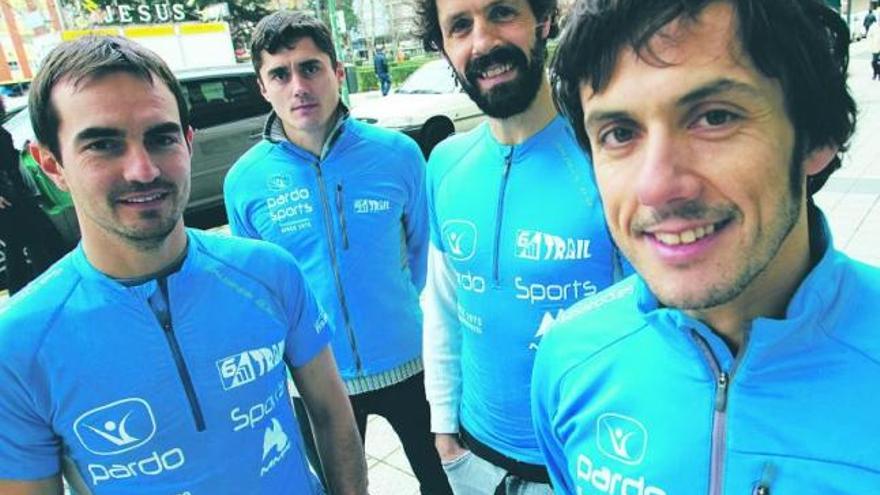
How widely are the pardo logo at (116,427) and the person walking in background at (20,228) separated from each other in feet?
15.0

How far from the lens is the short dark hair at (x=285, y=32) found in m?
2.54

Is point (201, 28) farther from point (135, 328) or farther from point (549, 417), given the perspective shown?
point (549, 417)

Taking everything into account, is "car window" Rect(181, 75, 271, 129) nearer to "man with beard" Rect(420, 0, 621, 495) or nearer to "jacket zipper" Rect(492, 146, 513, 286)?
"man with beard" Rect(420, 0, 621, 495)

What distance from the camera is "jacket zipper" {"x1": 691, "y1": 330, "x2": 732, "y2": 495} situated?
930 millimetres

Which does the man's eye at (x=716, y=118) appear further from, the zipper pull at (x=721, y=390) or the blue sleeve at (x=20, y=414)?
the blue sleeve at (x=20, y=414)

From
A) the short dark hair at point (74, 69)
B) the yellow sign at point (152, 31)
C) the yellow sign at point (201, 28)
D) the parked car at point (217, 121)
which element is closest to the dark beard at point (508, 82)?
the short dark hair at point (74, 69)

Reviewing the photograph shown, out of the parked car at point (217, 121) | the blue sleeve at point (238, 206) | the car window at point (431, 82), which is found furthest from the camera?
the car window at point (431, 82)

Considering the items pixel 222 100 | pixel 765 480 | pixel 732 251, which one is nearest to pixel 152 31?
pixel 222 100

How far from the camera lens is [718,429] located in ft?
3.10

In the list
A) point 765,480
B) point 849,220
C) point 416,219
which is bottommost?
point 849,220

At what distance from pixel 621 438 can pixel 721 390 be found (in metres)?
0.20

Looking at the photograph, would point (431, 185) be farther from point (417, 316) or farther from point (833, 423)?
point (833, 423)

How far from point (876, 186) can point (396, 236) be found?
634 centimetres

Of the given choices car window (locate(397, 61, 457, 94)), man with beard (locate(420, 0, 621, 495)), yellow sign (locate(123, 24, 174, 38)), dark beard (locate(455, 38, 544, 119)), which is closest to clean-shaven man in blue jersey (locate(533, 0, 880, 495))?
man with beard (locate(420, 0, 621, 495))
